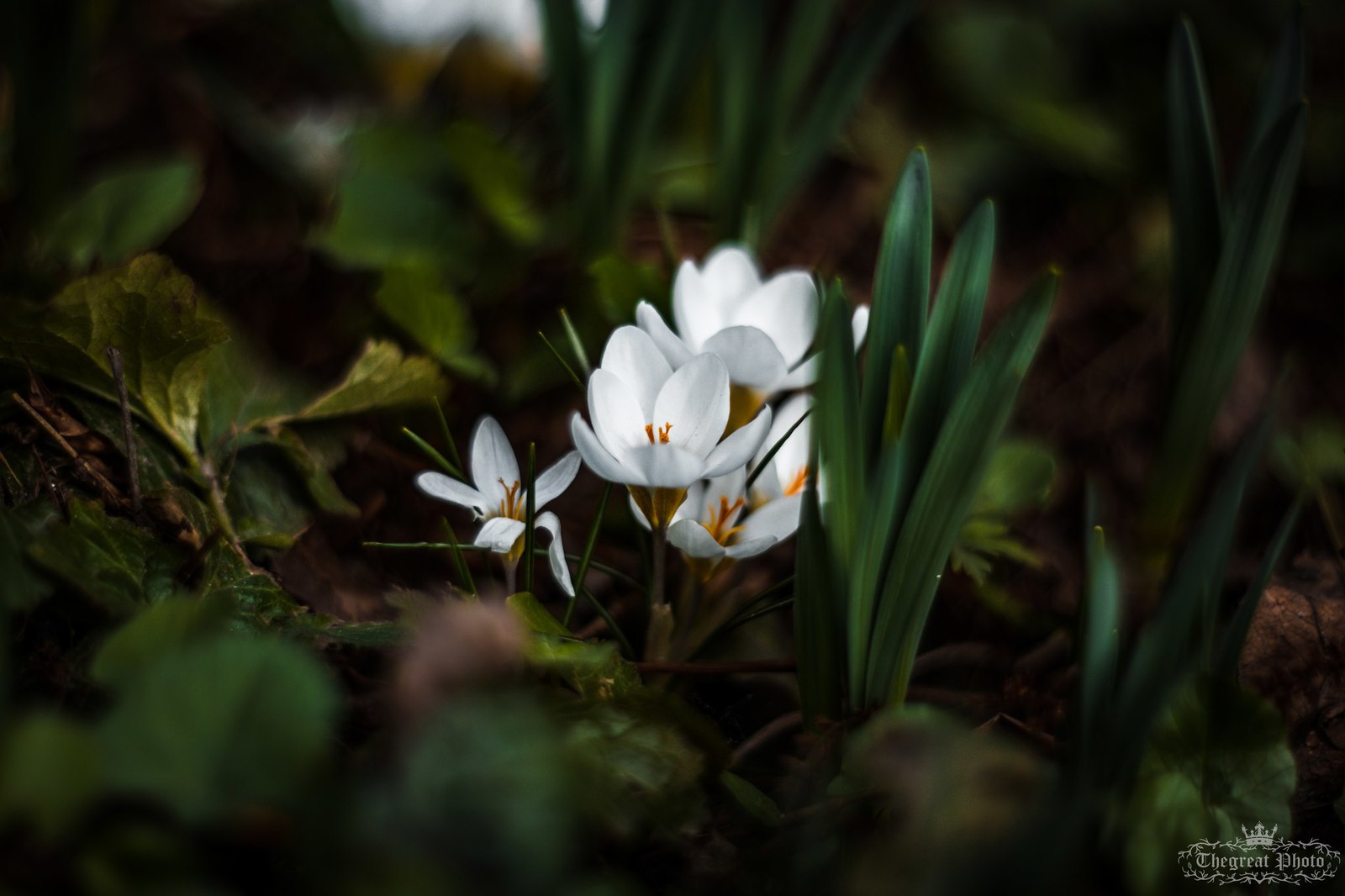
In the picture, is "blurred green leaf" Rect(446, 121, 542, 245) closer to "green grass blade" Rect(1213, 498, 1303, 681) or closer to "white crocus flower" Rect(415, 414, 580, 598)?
"white crocus flower" Rect(415, 414, 580, 598)

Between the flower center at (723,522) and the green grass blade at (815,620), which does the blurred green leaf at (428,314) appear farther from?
the green grass blade at (815,620)

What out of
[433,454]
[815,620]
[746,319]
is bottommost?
[815,620]

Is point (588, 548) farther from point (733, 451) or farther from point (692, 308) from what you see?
point (692, 308)

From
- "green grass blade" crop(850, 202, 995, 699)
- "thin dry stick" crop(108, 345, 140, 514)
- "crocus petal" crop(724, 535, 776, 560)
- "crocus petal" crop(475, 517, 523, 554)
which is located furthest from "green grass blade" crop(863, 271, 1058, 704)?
"thin dry stick" crop(108, 345, 140, 514)

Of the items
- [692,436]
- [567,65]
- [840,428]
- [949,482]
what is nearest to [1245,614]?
[949,482]

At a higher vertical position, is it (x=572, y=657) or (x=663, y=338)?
(x=663, y=338)

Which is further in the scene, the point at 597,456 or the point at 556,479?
the point at 556,479
